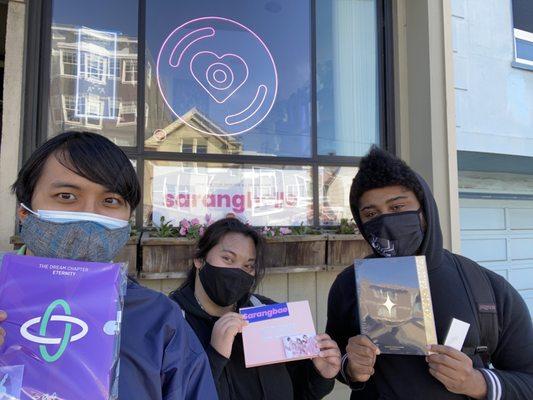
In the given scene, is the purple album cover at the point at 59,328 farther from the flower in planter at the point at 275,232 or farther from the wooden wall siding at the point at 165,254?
the flower in planter at the point at 275,232

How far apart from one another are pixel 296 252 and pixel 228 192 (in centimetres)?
86

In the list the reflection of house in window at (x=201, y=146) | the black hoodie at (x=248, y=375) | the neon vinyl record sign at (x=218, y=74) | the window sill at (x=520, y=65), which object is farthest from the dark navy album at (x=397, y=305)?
the window sill at (x=520, y=65)

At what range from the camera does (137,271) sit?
2.70 m

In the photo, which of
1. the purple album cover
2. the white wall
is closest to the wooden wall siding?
the purple album cover

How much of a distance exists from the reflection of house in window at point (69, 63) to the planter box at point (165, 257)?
5.25 feet

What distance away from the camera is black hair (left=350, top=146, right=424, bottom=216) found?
5.05ft

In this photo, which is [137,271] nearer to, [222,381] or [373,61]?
[222,381]

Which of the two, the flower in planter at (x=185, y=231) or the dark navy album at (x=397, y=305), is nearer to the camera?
the dark navy album at (x=397, y=305)

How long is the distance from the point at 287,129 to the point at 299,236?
3.87 feet

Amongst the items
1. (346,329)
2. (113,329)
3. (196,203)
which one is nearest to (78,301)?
(113,329)

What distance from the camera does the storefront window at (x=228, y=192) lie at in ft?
10.8

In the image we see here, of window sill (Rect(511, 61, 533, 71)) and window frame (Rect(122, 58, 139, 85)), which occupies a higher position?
window sill (Rect(511, 61, 533, 71))

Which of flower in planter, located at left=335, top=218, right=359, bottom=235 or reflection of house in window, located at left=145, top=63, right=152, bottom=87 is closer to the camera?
flower in planter, located at left=335, top=218, right=359, bottom=235

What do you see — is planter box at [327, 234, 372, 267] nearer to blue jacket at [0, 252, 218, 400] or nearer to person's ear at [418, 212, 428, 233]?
person's ear at [418, 212, 428, 233]
